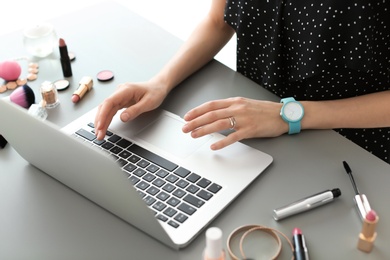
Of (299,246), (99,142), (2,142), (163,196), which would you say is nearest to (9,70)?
(2,142)

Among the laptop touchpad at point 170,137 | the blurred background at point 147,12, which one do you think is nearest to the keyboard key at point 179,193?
the laptop touchpad at point 170,137

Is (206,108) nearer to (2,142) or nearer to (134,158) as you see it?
(134,158)

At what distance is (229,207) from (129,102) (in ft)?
1.14

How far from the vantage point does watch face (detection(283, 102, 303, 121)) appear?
1060 millimetres

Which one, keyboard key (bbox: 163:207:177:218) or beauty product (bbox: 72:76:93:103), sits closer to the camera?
keyboard key (bbox: 163:207:177:218)

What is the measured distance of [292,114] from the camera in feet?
3.49

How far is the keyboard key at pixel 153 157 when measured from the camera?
3.23ft

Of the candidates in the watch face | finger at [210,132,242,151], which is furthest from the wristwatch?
finger at [210,132,242,151]

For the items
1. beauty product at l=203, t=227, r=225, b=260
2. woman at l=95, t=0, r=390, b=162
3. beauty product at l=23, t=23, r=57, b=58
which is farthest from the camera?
beauty product at l=23, t=23, r=57, b=58

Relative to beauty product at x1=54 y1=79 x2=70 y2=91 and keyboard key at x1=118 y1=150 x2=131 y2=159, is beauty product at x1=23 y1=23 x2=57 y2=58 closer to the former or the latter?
beauty product at x1=54 y1=79 x2=70 y2=91

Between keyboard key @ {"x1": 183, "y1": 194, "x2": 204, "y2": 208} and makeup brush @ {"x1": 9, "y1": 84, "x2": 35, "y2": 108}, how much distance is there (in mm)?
464

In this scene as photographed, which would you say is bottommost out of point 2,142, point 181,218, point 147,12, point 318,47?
point 147,12

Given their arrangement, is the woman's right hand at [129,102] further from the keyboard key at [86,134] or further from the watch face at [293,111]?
the watch face at [293,111]

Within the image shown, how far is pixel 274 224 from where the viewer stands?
34.9 inches
